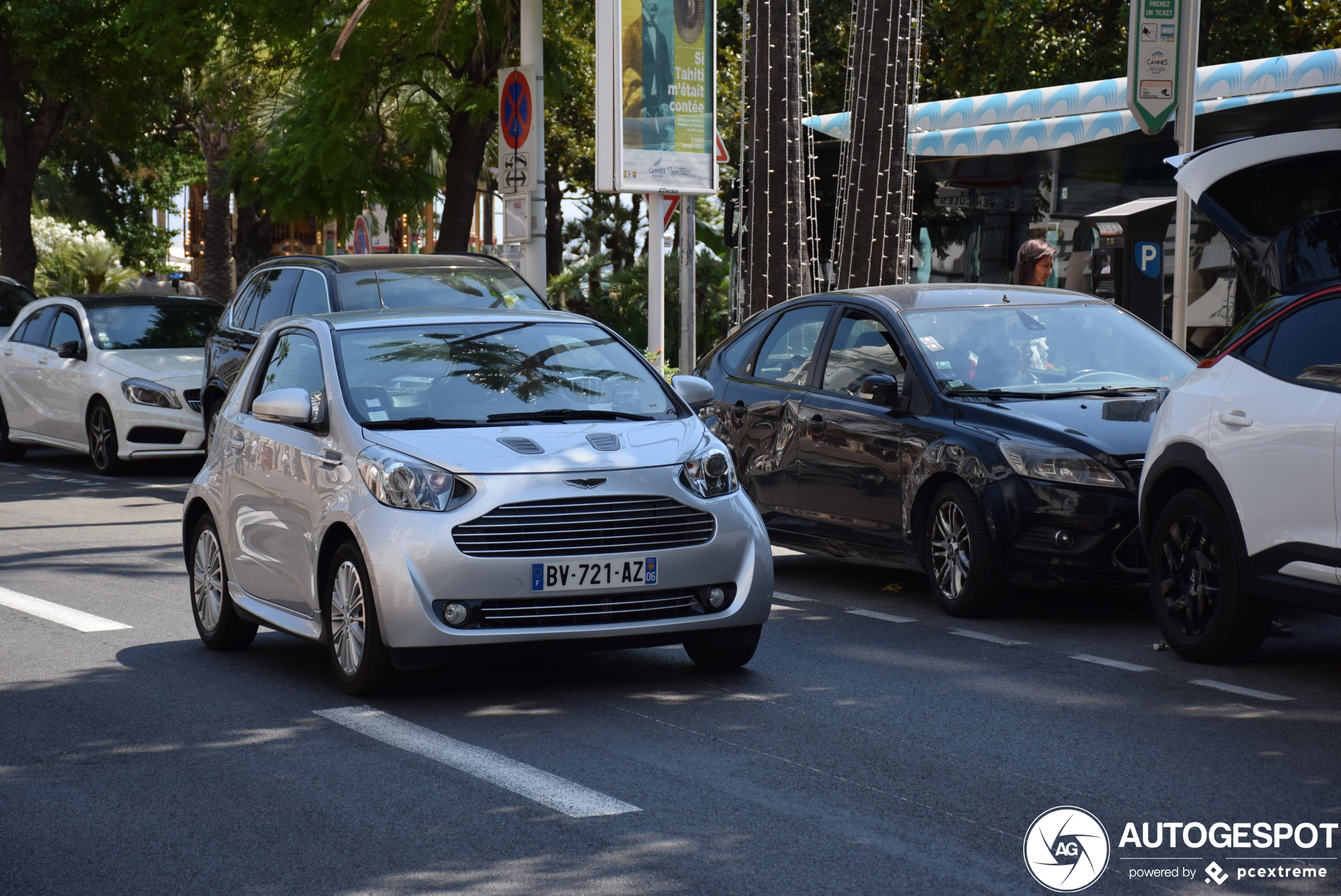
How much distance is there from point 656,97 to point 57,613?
927 centimetres

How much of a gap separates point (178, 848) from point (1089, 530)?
494 cm

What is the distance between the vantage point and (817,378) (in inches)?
408

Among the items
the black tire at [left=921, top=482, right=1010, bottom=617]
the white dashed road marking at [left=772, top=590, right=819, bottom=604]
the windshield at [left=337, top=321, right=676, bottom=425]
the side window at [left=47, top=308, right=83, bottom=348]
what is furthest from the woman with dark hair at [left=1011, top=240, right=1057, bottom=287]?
the side window at [left=47, top=308, right=83, bottom=348]

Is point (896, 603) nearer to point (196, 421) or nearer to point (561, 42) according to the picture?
point (196, 421)

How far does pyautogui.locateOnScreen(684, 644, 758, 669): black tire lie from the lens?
7488 millimetres

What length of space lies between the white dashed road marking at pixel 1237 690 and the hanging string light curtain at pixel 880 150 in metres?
12.1

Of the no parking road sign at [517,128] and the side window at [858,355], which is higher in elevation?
the no parking road sign at [517,128]

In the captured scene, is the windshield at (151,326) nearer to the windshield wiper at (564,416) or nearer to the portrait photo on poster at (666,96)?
the portrait photo on poster at (666,96)

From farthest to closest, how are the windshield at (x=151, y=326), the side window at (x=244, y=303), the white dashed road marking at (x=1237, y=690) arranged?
1. the windshield at (x=151, y=326)
2. the side window at (x=244, y=303)
3. the white dashed road marking at (x=1237, y=690)

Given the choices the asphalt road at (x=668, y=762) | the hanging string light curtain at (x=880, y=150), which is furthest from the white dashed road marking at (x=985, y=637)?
the hanging string light curtain at (x=880, y=150)

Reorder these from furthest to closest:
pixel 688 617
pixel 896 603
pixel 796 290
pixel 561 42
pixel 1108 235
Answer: pixel 561 42 → pixel 796 290 → pixel 1108 235 → pixel 896 603 → pixel 688 617

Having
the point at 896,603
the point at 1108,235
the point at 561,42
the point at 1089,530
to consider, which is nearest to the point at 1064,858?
the point at 1089,530

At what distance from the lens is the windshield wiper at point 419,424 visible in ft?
23.6

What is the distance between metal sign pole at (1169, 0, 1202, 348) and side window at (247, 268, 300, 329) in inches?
276
